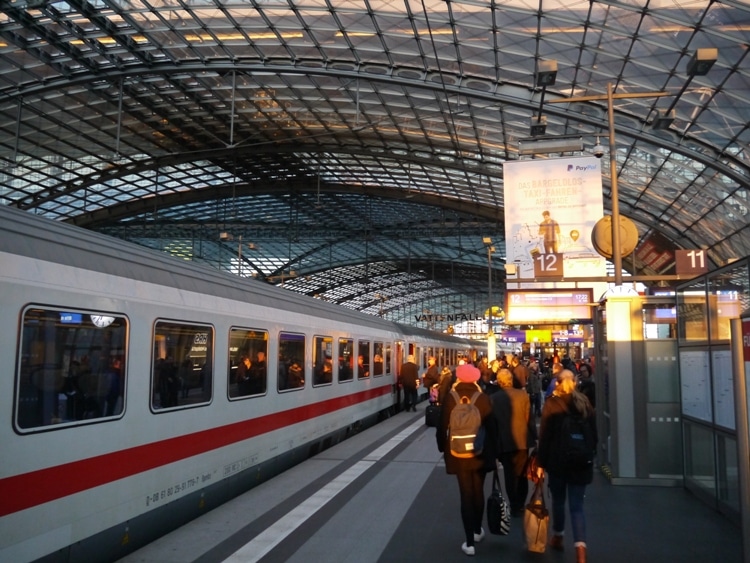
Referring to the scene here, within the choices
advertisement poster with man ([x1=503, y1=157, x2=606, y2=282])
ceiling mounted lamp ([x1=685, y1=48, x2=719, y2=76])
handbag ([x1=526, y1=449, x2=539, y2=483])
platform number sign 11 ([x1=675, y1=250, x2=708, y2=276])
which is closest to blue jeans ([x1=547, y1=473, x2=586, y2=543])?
handbag ([x1=526, y1=449, x2=539, y2=483])

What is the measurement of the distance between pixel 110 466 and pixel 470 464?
11.2 ft

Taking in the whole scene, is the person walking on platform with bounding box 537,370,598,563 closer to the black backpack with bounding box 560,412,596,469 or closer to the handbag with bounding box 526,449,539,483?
the black backpack with bounding box 560,412,596,469

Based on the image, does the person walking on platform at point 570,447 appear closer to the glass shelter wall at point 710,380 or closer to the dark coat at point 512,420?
the dark coat at point 512,420

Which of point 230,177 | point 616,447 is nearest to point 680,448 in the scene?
point 616,447

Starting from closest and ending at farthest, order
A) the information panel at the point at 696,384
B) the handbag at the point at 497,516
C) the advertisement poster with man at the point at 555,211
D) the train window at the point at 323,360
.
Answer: the handbag at the point at 497,516
the information panel at the point at 696,384
the train window at the point at 323,360
the advertisement poster with man at the point at 555,211

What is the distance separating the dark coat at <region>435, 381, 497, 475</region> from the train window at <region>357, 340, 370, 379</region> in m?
10.5

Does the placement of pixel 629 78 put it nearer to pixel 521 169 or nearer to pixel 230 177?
pixel 521 169

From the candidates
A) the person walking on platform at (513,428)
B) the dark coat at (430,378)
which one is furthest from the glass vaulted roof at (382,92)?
the person walking on platform at (513,428)

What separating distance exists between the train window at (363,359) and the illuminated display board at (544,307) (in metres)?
4.42

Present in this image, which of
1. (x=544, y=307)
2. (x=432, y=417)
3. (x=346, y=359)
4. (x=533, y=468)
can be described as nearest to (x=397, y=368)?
(x=544, y=307)

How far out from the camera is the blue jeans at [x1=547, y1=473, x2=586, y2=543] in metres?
6.33

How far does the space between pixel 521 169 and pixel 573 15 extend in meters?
7.84

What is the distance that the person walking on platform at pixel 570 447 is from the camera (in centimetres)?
642

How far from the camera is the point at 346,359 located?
53.0 feet
